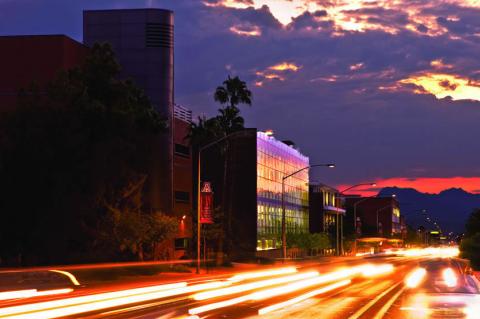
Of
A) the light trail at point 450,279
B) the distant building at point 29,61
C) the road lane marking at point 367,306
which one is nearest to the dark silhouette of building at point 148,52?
the distant building at point 29,61

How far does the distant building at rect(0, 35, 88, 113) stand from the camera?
55.2 metres

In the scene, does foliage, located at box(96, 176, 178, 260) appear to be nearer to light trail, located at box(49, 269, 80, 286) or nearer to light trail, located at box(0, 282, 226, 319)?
light trail, located at box(49, 269, 80, 286)

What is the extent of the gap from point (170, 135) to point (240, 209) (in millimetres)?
21733

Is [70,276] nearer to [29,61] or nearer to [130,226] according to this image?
[130,226]

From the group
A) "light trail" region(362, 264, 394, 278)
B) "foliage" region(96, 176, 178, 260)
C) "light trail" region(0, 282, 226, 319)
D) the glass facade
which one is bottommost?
"light trail" region(362, 264, 394, 278)

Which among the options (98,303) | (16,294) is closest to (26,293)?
(16,294)

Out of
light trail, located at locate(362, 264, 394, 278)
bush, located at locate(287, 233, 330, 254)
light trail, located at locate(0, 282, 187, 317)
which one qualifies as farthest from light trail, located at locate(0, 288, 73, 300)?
bush, located at locate(287, 233, 330, 254)

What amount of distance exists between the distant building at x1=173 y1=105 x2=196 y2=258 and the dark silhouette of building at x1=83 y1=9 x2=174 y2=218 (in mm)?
3727

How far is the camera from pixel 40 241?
48.7m

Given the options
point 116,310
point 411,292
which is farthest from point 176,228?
point 116,310

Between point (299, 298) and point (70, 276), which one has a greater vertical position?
point (70, 276)

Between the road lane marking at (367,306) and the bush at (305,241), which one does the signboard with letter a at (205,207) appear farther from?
the bush at (305,241)

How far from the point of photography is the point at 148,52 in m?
Answer: 65.4

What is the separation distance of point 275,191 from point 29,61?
154ft
